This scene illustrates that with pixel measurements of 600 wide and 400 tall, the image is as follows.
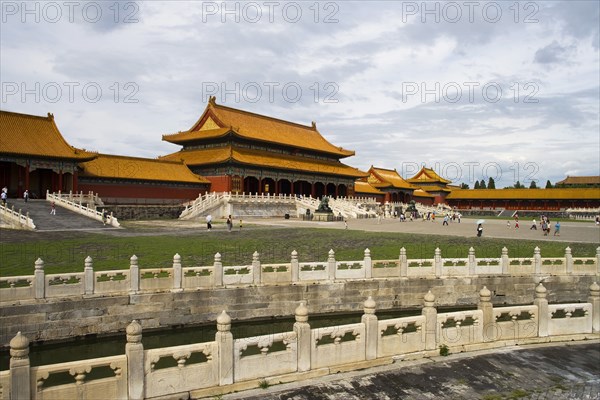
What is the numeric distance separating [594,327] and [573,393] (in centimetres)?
385

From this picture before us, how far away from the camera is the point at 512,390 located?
8.08m

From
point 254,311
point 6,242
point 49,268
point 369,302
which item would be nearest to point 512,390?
point 369,302

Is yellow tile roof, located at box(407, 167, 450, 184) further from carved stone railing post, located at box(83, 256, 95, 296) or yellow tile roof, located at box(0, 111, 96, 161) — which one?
carved stone railing post, located at box(83, 256, 95, 296)

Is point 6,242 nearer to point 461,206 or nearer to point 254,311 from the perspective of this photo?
point 254,311

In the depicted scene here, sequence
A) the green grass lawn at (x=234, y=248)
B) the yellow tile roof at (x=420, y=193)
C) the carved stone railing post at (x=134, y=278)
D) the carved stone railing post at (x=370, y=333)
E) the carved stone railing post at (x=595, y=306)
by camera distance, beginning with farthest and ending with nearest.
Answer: the yellow tile roof at (x=420, y=193) → the green grass lawn at (x=234, y=248) → the carved stone railing post at (x=134, y=278) → the carved stone railing post at (x=595, y=306) → the carved stone railing post at (x=370, y=333)

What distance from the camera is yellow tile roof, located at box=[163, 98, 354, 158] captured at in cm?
5725

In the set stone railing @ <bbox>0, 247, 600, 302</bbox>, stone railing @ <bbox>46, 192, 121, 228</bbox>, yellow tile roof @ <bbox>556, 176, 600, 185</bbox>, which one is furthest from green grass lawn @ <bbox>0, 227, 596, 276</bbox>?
yellow tile roof @ <bbox>556, 176, 600, 185</bbox>

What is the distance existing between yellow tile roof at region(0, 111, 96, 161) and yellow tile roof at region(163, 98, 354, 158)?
16.8 meters

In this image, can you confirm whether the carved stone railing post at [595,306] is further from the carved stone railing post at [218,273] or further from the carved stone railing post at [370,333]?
the carved stone railing post at [218,273]

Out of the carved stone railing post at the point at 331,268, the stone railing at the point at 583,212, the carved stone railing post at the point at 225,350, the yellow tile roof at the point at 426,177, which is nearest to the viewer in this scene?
the carved stone railing post at the point at 225,350

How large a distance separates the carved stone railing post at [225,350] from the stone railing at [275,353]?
2 centimetres

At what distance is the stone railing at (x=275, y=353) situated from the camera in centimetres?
675

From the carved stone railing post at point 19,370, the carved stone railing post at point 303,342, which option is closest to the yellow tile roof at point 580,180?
the carved stone railing post at point 303,342

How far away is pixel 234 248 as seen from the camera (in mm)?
23000
